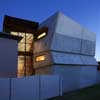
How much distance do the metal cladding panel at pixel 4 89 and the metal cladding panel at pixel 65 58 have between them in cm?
737

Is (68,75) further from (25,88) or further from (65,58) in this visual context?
(25,88)

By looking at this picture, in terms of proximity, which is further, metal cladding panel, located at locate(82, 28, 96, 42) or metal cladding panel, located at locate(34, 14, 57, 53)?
metal cladding panel, located at locate(82, 28, 96, 42)

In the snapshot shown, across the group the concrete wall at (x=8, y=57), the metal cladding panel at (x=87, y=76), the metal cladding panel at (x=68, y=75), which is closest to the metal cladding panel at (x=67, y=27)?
the metal cladding panel at (x=68, y=75)

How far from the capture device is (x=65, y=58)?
1623 centimetres

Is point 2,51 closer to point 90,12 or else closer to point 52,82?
point 52,82

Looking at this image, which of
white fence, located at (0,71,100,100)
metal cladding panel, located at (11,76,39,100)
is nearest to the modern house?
white fence, located at (0,71,100,100)

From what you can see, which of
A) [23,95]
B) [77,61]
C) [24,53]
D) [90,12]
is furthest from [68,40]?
[90,12]

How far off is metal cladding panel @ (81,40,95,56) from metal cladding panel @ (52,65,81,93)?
10.4 feet

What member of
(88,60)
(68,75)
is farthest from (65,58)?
(88,60)

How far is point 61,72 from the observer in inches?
608

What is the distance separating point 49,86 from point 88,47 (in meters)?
11.4

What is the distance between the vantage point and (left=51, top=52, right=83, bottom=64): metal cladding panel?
15.2 meters

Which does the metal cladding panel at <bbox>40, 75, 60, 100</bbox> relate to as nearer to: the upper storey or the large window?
the upper storey

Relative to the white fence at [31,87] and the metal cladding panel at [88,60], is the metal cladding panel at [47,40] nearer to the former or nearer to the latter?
the white fence at [31,87]
